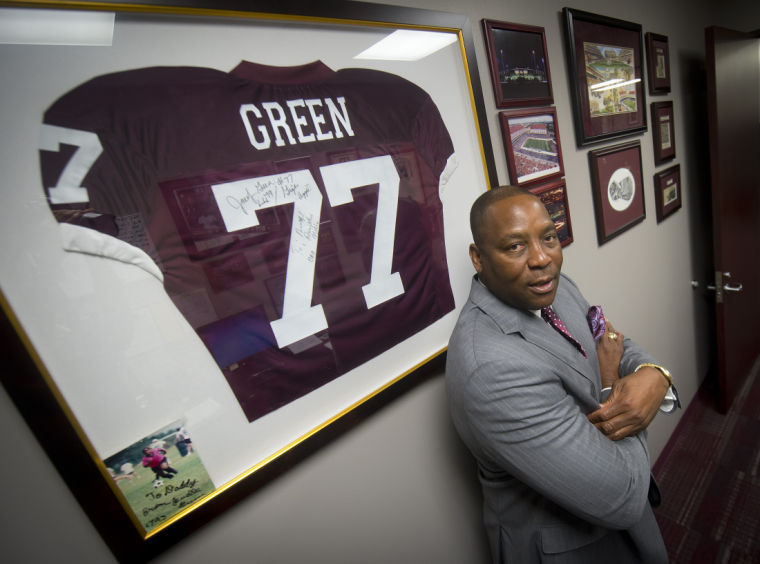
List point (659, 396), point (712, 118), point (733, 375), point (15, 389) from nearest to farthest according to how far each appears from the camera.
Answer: point (15, 389)
point (659, 396)
point (712, 118)
point (733, 375)

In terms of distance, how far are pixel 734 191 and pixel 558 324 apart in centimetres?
221

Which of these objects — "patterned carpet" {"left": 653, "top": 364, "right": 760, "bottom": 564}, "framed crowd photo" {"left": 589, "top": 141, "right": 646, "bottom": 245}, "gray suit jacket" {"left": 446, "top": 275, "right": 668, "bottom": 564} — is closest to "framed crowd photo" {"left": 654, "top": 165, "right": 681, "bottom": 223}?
"framed crowd photo" {"left": 589, "top": 141, "right": 646, "bottom": 245}

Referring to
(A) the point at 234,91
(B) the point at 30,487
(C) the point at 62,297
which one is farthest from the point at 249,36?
(B) the point at 30,487

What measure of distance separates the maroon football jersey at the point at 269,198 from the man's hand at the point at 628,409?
1.69 feet

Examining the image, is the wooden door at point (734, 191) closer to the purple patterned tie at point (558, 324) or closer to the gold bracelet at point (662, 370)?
the gold bracelet at point (662, 370)

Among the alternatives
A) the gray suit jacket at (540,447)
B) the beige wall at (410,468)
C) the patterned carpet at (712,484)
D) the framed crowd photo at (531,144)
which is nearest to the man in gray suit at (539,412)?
the gray suit jacket at (540,447)

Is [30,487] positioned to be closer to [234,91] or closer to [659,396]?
[234,91]

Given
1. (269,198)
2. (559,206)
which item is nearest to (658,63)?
(559,206)

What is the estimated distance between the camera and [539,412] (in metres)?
0.72

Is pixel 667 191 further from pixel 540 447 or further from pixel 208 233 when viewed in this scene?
pixel 208 233

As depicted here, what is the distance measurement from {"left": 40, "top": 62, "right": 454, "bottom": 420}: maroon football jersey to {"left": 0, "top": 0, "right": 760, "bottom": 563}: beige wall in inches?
9.9

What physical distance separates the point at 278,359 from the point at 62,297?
381 mm

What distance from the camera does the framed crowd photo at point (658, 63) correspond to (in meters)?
1.81

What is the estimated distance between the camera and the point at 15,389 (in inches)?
19.8
